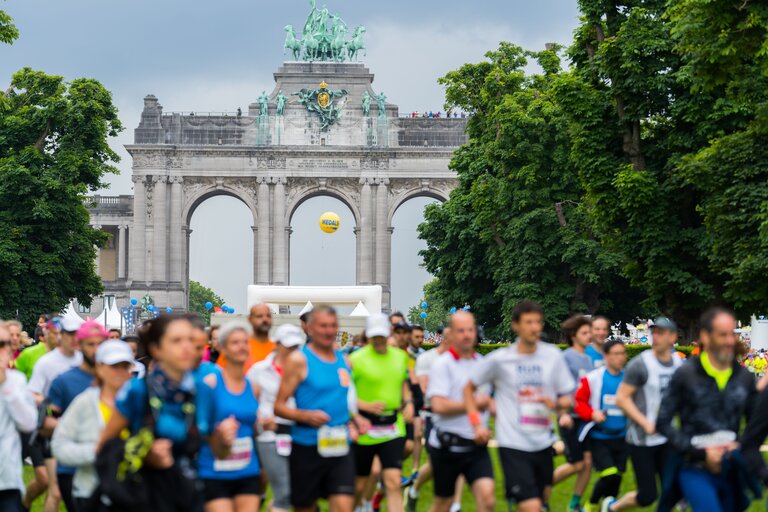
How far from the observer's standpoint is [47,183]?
49750 mm

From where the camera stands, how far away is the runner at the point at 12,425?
9281mm

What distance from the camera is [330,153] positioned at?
293 feet

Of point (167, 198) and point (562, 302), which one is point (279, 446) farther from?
point (167, 198)

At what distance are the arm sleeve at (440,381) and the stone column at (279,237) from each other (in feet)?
258

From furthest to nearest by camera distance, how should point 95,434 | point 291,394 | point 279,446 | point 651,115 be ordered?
point 651,115, point 279,446, point 291,394, point 95,434

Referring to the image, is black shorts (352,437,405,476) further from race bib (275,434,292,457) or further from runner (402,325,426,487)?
runner (402,325,426,487)

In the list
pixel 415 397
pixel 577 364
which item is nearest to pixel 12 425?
pixel 415 397

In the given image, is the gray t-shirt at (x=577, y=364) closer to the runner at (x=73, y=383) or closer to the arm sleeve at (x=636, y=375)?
the arm sleeve at (x=636, y=375)

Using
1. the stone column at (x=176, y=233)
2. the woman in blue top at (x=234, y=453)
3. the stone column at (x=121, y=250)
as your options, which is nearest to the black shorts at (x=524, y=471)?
the woman in blue top at (x=234, y=453)

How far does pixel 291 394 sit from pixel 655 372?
333 centimetres

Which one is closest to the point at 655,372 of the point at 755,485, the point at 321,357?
the point at 755,485

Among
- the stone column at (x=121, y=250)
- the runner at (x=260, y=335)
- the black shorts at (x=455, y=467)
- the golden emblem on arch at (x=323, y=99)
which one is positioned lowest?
the black shorts at (x=455, y=467)

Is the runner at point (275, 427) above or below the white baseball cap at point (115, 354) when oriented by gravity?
below

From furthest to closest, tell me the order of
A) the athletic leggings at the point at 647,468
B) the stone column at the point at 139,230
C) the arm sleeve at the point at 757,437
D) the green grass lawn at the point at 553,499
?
the stone column at the point at 139,230 → the green grass lawn at the point at 553,499 → the athletic leggings at the point at 647,468 → the arm sleeve at the point at 757,437
